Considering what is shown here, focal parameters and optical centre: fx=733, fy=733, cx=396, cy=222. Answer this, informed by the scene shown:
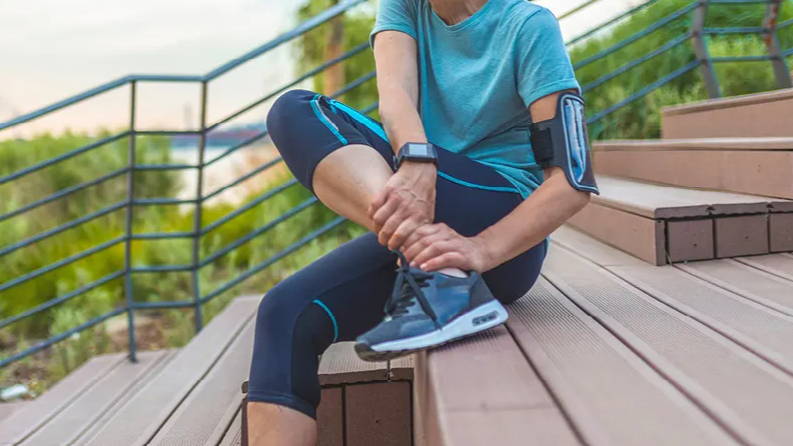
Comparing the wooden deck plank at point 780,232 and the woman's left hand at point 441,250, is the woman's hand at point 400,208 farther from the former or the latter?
the wooden deck plank at point 780,232

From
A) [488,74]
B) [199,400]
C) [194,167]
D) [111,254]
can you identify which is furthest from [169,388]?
[111,254]

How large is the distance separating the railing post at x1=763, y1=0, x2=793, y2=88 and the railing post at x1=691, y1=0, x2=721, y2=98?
0.70ft

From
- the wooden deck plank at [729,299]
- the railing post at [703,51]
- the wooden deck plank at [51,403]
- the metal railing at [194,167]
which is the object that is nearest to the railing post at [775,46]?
the metal railing at [194,167]

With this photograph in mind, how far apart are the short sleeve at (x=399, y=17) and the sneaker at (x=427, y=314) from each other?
0.50 m

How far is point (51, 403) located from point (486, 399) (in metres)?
1.76

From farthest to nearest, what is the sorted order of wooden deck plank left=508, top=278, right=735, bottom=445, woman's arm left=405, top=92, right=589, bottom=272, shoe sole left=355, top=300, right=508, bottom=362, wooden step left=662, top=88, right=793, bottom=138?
wooden step left=662, top=88, right=793, bottom=138 < woman's arm left=405, top=92, right=589, bottom=272 < shoe sole left=355, top=300, right=508, bottom=362 < wooden deck plank left=508, top=278, right=735, bottom=445

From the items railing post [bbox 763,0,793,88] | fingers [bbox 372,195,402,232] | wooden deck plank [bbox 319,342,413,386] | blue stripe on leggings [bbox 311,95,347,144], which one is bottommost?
wooden deck plank [bbox 319,342,413,386]

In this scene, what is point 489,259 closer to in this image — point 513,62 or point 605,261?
point 513,62

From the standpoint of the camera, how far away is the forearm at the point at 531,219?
1.14 meters

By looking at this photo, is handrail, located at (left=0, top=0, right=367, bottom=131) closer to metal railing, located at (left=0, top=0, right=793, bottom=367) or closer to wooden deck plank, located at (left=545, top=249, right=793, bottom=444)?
metal railing, located at (left=0, top=0, right=793, bottom=367)

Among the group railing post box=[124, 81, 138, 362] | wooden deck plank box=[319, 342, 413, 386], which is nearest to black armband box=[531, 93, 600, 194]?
wooden deck plank box=[319, 342, 413, 386]

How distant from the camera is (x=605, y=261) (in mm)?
1775

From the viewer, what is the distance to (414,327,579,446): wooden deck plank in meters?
0.77

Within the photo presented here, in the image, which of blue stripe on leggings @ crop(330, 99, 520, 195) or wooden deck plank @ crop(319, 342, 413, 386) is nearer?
blue stripe on leggings @ crop(330, 99, 520, 195)
